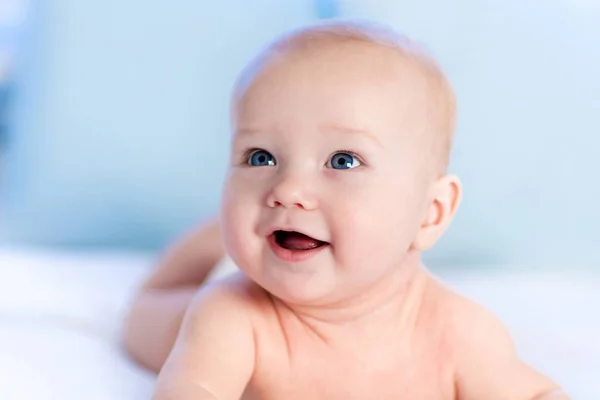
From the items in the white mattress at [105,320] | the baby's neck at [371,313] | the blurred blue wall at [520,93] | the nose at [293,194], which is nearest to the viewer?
the nose at [293,194]

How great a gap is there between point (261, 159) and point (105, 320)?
502 mm

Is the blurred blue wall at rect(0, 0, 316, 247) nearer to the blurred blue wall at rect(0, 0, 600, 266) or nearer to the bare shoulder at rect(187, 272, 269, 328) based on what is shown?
the blurred blue wall at rect(0, 0, 600, 266)

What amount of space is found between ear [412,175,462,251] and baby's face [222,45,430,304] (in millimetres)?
55

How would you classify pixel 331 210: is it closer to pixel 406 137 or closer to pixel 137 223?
pixel 406 137

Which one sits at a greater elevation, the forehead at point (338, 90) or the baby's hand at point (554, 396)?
the forehead at point (338, 90)

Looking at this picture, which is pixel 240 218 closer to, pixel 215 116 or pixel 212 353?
pixel 212 353

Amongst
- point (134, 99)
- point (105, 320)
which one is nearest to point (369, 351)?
point (105, 320)

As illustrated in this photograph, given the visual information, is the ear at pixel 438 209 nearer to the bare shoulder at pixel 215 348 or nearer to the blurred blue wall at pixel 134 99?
the bare shoulder at pixel 215 348

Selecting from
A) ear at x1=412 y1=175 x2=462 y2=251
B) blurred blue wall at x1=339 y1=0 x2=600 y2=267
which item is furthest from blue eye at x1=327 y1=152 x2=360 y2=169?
blurred blue wall at x1=339 y1=0 x2=600 y2=267

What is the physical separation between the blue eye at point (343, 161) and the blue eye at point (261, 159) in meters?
0.06

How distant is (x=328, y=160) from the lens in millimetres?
811

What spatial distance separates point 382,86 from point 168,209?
0.83 m

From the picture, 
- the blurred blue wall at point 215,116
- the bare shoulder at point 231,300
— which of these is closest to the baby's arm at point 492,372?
the bare shoulder at point 231,300

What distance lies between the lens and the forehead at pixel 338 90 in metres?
0.80
